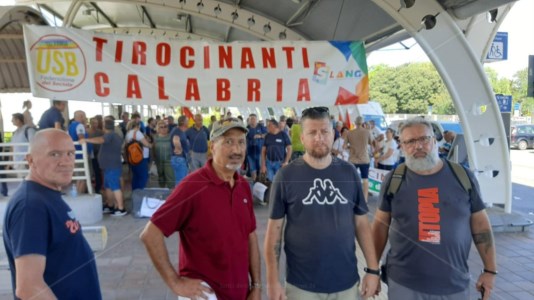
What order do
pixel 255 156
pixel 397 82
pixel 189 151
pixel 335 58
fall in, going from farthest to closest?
pixel 397 82, pixel 255 156, pixel 189 151, pixel 335 58

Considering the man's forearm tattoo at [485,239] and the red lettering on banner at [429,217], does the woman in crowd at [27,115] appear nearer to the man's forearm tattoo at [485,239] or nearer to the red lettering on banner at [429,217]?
the red lettering on banner at [429,217]

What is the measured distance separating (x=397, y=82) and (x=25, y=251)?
195 feet

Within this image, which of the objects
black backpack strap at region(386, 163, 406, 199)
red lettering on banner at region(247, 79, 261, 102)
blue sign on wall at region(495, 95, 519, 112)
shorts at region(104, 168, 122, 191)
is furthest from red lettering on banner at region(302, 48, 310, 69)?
blue sign on wall at region(495, 95, 519, 112)

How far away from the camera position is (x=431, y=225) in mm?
2436

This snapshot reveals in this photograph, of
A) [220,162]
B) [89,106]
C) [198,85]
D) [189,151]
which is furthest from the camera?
[89,106]

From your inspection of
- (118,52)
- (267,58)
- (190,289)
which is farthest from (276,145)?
(190,289)

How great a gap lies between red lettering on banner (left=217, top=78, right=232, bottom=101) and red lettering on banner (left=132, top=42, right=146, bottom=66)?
3.33ft

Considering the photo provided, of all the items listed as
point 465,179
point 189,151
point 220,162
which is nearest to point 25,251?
point 220,162

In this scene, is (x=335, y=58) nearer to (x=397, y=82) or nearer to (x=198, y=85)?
(x=198, y=85)

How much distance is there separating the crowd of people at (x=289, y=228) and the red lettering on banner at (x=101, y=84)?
3.16 m

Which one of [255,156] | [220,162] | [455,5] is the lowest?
[255,156]

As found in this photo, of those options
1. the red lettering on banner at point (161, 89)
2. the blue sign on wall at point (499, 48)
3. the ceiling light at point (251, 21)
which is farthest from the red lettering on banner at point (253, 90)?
the ceiling light at point (251, 21)

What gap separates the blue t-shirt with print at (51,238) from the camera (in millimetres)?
1738

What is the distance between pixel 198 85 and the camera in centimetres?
528
